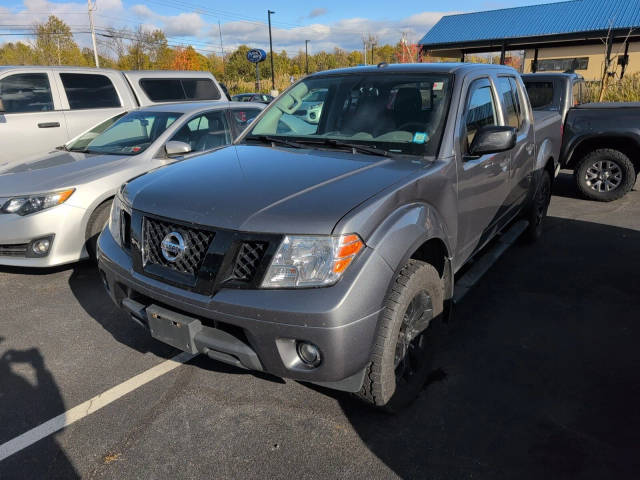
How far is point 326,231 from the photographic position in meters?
1.99

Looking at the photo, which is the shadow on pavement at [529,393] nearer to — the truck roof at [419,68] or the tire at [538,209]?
the tire at [538,209]

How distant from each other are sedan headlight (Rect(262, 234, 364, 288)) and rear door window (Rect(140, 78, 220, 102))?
6921mm

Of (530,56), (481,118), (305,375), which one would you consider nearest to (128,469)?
(305,375)

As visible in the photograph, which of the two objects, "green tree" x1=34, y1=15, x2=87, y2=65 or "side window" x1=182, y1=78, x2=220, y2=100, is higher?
"green tree" x1=34, y1=15, x2=87, y2=65

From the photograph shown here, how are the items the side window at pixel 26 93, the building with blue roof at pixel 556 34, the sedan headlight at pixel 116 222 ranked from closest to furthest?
the sedan headlight at pixel 116 222 < the side window at pixel 26 93 < the building with blue roof at pixel 556 34

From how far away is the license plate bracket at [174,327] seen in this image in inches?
86.0

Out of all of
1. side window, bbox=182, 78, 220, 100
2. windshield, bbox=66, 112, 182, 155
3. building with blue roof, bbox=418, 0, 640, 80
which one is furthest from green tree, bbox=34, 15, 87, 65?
windshield, bbox=66, 112, 182, 155

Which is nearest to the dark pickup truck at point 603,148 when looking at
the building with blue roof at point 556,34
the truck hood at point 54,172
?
the truck hood at point 54,172

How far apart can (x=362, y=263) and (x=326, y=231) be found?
209 mm

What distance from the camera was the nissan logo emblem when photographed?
2.20m

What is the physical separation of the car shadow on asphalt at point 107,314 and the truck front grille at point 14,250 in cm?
47

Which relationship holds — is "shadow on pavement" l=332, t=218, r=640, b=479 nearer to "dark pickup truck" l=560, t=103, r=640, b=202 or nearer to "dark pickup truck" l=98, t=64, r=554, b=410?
"dark pickup truck" l=98, t=64, r=554, b=410

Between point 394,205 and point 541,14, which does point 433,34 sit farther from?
point 394,205

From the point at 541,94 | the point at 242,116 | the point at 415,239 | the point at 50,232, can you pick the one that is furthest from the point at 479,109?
the point at 541,94
